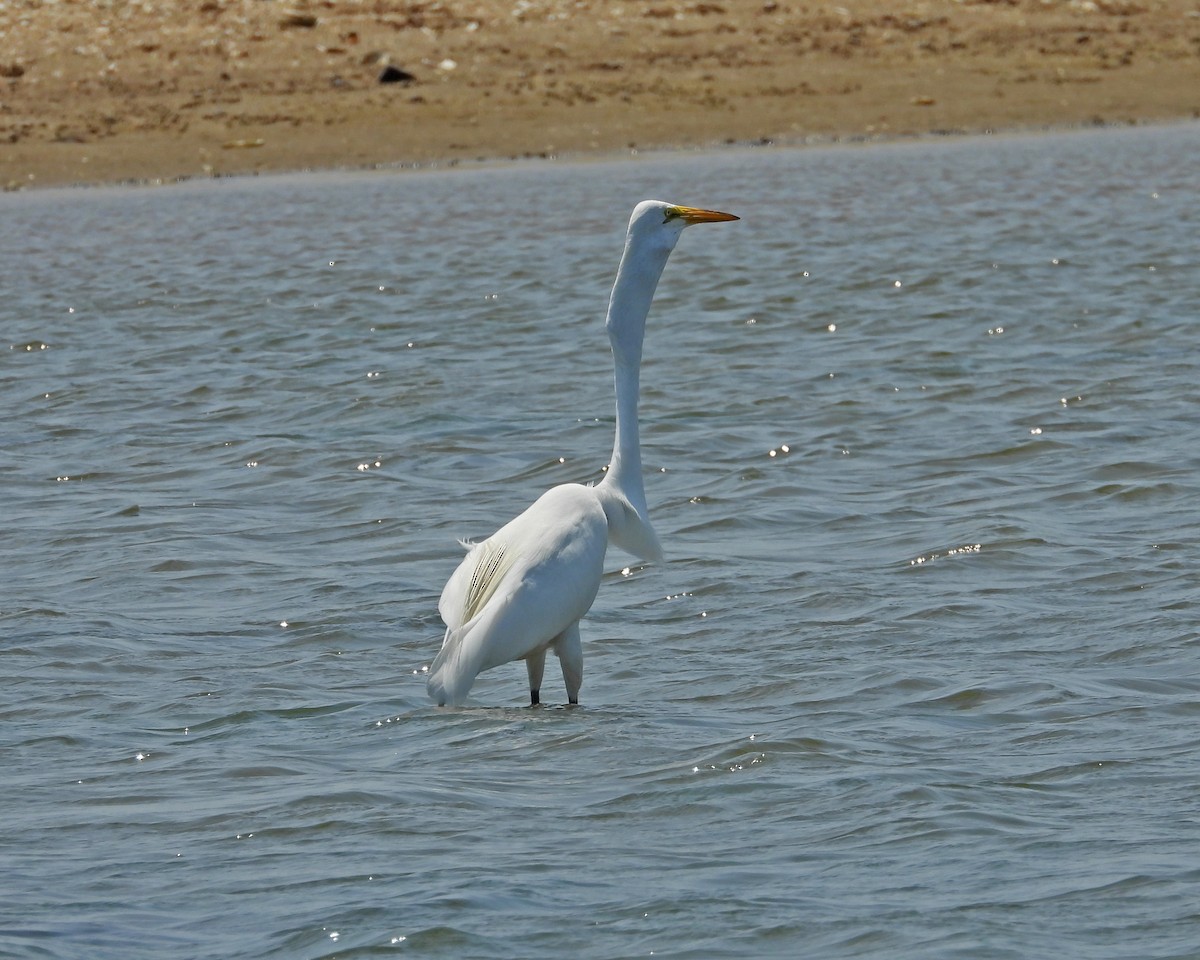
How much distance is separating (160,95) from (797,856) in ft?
53.9

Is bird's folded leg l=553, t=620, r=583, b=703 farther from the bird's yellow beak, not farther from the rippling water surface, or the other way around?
the bird's yellow beak

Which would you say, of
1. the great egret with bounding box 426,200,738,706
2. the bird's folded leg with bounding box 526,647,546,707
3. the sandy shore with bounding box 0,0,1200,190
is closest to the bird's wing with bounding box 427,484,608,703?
the great egret with bounding box 426,200,738,706

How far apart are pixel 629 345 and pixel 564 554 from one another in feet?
2.42

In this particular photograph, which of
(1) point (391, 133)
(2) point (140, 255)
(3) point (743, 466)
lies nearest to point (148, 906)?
(3) point (743, 466)

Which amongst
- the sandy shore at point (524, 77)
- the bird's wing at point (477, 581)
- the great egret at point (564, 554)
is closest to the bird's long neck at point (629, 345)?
the great egret at point (564, 554)

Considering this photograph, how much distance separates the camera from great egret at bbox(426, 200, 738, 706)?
4.56 m

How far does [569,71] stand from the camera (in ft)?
63.9

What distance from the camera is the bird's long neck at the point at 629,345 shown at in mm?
5059

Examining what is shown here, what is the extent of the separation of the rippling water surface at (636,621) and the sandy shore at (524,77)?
18.8 feet

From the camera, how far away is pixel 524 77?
63.1ft

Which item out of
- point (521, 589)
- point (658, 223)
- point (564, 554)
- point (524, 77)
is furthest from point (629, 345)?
point (524, 77)

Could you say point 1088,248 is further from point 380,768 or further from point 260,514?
point 380,768

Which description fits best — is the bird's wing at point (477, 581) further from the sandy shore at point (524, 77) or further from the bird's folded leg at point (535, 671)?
the sandy shore at point (524, 77)

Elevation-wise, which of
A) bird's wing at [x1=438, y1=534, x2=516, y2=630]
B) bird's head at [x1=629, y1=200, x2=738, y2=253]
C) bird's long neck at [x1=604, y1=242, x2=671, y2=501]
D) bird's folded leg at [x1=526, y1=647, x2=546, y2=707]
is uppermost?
bird's head at [x1=629, y1=200, x2=738, y2=253]
